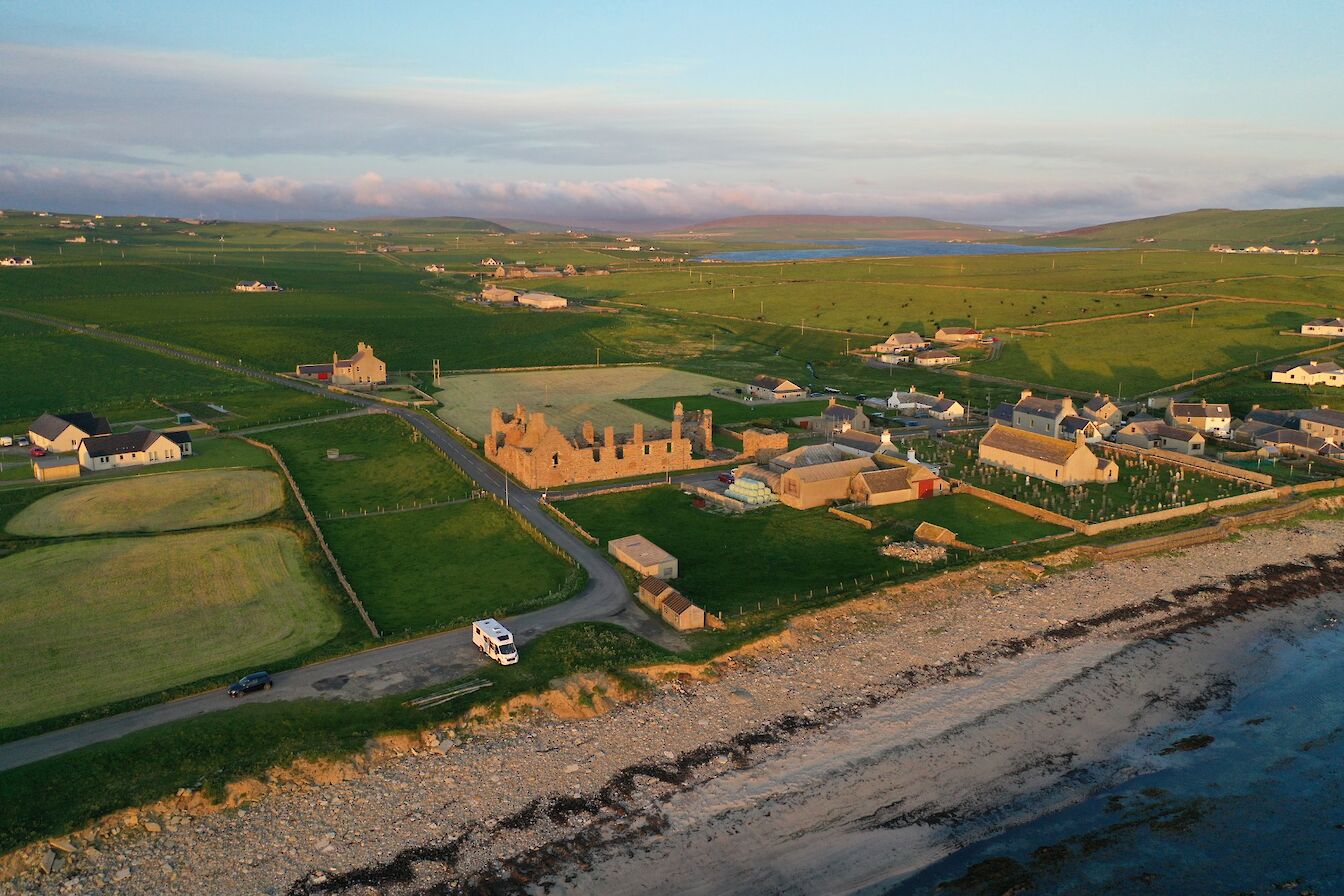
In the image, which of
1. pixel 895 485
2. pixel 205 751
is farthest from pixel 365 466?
pixel 205 751

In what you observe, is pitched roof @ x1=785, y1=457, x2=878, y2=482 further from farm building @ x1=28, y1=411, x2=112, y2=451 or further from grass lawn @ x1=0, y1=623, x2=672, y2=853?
farm building @ x1=28, y1=411, x2=112, y2=451

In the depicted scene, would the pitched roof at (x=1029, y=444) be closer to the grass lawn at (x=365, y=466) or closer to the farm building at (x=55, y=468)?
the grass lawn at (x=365, y=466)

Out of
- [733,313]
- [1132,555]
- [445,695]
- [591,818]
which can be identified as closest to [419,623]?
[445,695]

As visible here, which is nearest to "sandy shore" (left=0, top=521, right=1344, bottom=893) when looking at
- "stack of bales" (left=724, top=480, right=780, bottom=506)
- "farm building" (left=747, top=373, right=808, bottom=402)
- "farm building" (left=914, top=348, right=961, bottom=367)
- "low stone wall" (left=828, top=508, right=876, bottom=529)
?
"low stone wall" (left=828, top=508, right=876, bottom=529)

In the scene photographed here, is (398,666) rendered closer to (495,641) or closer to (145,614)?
(495,641)

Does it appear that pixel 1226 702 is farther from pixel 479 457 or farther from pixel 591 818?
pixel 479 457

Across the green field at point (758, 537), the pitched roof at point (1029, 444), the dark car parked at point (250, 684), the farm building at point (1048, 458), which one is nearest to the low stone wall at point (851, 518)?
the green field at point (758, 537)
